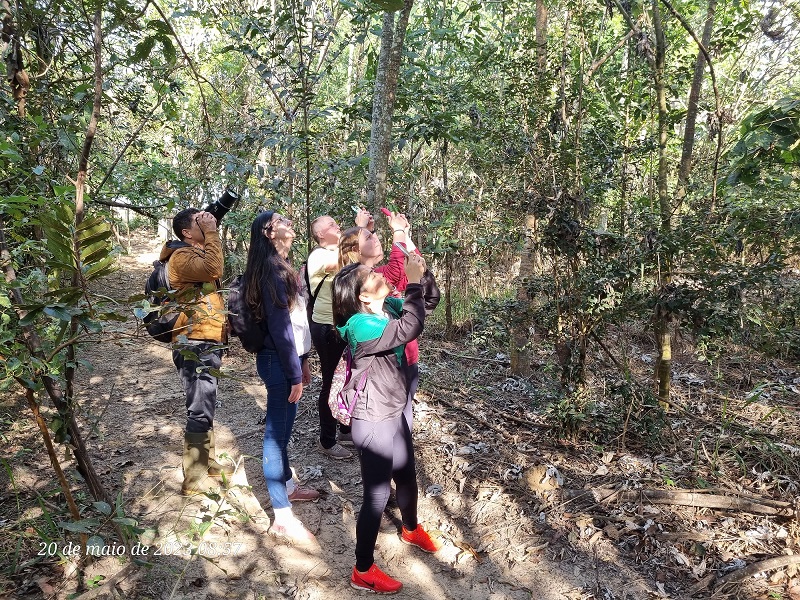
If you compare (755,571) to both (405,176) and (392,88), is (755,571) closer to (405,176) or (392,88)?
(392,88)

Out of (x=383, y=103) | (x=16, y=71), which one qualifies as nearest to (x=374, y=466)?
(x=16, y=71)

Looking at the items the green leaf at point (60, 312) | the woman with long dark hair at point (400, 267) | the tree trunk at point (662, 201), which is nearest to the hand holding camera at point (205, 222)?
the woman with long dark hair at point (400, 267)

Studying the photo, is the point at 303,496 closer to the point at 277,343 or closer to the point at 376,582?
the point at 376,582

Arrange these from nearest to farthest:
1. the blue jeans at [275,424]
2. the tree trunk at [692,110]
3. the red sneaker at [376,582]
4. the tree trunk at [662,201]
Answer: the red sneaker at [376,582]
the blue jeans at [275,424]
the tree trunk at [662,201]
the tree trunk at [692,110]

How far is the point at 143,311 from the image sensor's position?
1.92 metres

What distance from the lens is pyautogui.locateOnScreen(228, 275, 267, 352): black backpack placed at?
3.22 m

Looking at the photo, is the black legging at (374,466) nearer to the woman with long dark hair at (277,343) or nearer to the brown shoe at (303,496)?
the woman with long dark hair at (277,343)

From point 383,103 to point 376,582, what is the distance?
172 inches

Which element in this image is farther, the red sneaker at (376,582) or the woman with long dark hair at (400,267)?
the woman with long dark hair at (400,267)

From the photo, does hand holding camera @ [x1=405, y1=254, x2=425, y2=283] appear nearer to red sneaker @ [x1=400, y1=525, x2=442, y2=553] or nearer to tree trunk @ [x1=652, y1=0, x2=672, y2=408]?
red sneaker @ [x1=400, y1=525, x2=442, y2=553]

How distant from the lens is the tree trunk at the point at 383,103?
527cm

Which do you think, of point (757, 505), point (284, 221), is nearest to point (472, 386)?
point (757, 505)

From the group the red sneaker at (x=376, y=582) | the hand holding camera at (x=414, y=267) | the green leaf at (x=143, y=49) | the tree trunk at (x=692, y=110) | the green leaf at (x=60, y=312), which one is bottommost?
the red sneaker at (x=376, y=582)

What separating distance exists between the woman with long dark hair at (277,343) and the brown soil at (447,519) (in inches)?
8.7
